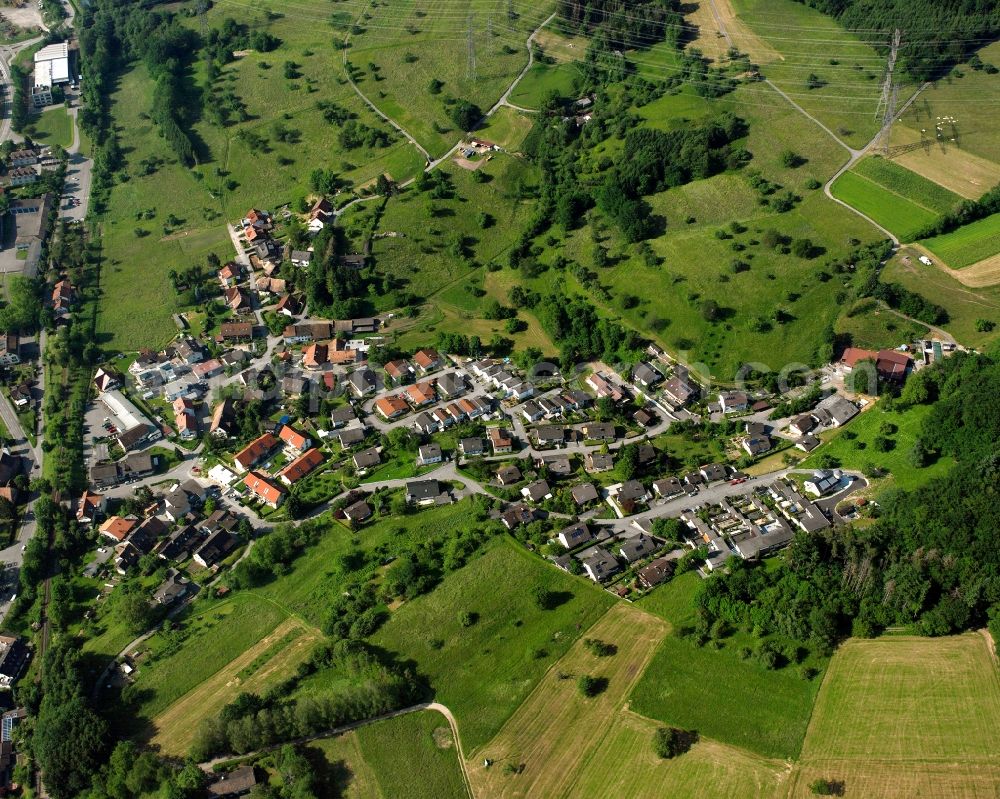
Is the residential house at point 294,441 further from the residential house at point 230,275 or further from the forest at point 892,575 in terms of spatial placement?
the forest at point 892,575

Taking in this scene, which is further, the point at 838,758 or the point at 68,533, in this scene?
the point at 68,533

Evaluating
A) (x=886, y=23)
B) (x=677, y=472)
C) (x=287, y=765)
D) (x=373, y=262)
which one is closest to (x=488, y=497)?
(x=677, y=472)

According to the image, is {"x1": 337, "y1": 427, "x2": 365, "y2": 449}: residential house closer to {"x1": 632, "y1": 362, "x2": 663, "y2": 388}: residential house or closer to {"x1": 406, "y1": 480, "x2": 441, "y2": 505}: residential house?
{"x1": 406, "y1": 480, "x2": 441, "y2": 505}: residential house

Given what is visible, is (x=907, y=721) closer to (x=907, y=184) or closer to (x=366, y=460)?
(x=366, y=460)

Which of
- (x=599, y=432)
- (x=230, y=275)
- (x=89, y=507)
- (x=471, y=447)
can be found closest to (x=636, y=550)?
(x=599, y=432)

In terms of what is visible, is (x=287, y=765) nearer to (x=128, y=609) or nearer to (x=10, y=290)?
(x=128, y=609)

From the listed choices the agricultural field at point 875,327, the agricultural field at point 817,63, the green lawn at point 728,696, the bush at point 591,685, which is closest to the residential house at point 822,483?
the green lawn at point 728,696
